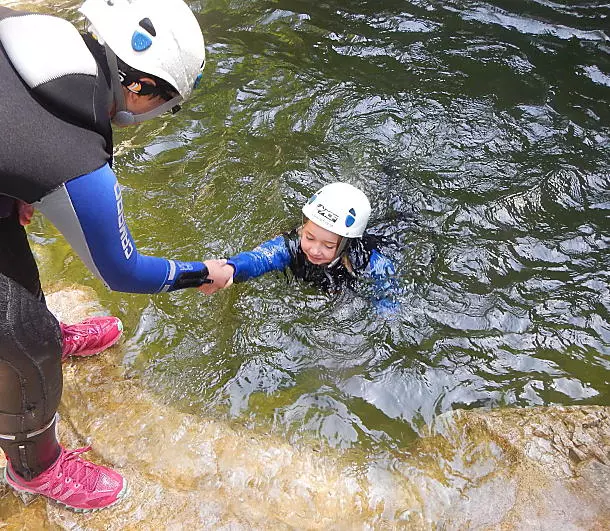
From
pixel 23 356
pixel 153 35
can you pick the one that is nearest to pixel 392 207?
pixel 153 35

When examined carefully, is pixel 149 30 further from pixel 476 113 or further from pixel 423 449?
pixel 476 113

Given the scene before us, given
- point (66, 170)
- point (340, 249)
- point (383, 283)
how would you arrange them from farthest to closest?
point (383, 283)
point (340, 249)
point (66, 170)

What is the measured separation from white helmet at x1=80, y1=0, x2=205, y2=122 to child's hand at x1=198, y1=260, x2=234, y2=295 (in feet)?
3.51

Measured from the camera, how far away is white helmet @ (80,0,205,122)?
228 centimetres

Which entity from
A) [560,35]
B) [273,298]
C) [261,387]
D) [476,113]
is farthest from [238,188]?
[560,35]

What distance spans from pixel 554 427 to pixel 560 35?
6.34 m

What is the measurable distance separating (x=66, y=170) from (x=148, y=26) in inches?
33.9

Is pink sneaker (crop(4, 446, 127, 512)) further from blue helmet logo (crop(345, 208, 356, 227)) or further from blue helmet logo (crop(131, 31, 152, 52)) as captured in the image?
blue helmet logo (crop(345, 208, 356, 227))

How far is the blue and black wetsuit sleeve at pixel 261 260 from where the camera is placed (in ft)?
13.1

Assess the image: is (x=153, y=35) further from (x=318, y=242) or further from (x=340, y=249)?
(x=340, y=249)

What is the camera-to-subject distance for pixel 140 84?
2.33 metres

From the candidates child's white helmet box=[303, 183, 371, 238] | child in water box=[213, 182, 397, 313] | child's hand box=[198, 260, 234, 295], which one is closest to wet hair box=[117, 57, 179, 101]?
child's hand box=[198, 260, 234, 295]

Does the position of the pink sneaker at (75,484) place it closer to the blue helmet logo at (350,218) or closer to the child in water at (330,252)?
the child in water at (330,252)

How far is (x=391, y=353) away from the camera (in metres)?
4.15
